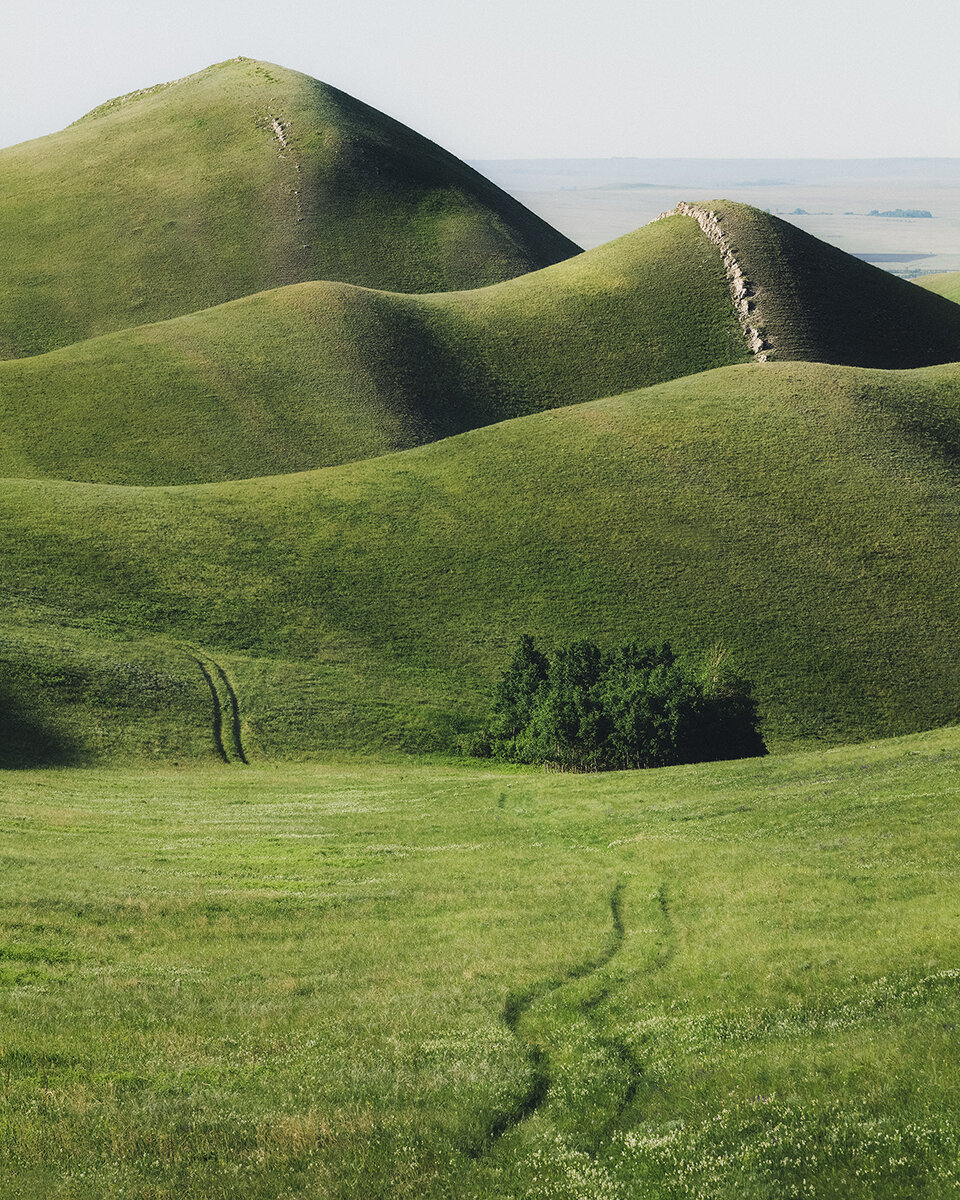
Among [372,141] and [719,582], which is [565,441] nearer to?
[719,582]

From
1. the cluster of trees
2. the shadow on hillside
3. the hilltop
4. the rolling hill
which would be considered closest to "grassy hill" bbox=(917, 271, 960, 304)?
the hilltop

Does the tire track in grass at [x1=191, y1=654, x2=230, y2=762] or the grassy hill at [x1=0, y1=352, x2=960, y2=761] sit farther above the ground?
the grassy hill at [x1=0, y1=352, x2=960, y2=761]

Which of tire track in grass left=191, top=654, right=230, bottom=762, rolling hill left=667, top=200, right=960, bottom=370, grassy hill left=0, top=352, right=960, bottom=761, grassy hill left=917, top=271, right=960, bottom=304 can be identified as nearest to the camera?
tire track in grass left=191, top=654, right=230, bottom=762

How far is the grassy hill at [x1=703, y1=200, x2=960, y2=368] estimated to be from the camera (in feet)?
398

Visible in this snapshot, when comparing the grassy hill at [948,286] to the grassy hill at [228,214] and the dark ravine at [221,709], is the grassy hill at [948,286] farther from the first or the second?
the dark ravine at [221,709]

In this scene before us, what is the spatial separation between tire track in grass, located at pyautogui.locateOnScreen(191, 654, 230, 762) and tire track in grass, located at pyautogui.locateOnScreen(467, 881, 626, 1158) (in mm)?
28442

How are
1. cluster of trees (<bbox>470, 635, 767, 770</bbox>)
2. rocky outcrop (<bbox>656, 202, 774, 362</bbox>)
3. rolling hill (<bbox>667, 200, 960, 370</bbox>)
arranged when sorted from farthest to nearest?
rolling hill (<bbox>667, 200, 960, 370</bbox>), rocky outcrop (<bbox>656, 202, 774, 362</bbox>), cluster of trees (<bbox>470, 635, 767, 770</bbox>)

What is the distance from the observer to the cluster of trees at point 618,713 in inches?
1892

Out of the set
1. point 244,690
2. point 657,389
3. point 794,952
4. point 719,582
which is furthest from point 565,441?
point 794,952

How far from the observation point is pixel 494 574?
70.4m

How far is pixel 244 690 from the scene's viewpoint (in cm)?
5647

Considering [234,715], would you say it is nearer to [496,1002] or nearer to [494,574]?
[494,574]

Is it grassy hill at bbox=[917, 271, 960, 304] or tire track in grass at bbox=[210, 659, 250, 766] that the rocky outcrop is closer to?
grassy hill at bbox=[917, 271, 960, 304]

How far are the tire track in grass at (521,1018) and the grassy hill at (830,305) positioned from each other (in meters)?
105
